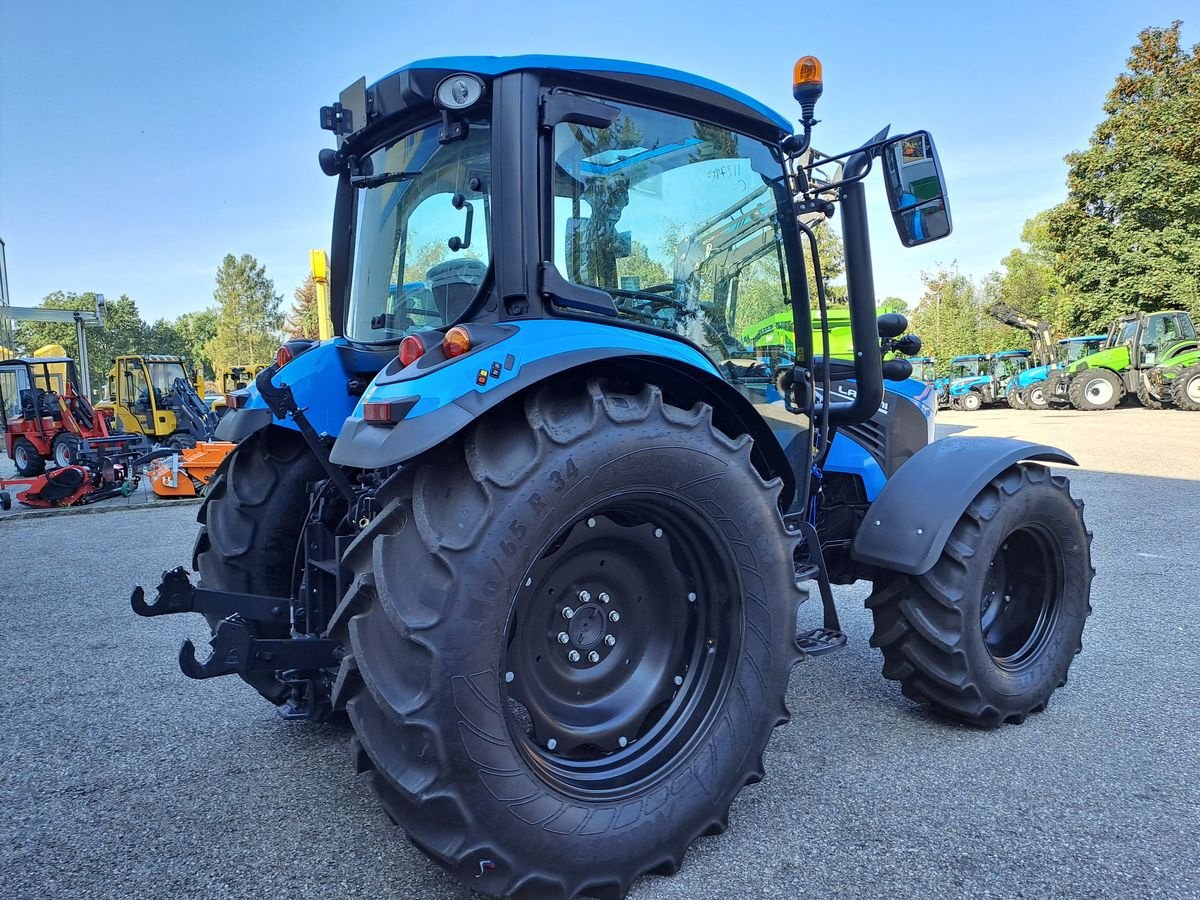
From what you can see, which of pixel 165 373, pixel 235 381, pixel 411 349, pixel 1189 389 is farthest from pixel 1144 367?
pixel 165 373

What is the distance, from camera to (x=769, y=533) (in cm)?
229

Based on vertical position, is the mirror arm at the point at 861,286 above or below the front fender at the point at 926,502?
above

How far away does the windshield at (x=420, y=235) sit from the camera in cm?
239

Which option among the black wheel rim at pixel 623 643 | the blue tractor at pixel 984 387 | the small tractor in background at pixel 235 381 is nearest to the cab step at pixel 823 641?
the black wheel rim at pixel 623 643

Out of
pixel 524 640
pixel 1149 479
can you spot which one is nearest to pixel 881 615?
pixel 524 640

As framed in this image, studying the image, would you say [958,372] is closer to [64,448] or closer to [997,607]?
[64,448]

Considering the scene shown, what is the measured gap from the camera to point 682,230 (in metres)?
2.68

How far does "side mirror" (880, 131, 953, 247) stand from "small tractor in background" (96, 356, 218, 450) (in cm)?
1582

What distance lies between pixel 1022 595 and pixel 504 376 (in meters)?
2.57

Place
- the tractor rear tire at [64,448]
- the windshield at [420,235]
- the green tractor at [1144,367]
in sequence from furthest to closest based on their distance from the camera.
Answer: the green tractor at [1144,367], the tractor rear tire at [64,448], the windshield at [420,235]

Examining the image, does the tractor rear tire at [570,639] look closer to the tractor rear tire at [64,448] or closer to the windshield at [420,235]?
the windshield at [420,235]

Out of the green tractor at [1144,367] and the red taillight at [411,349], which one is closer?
the red taillight at [411,349]

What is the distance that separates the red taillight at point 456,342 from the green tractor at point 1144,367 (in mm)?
22495

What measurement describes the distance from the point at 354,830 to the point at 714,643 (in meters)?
1.19
